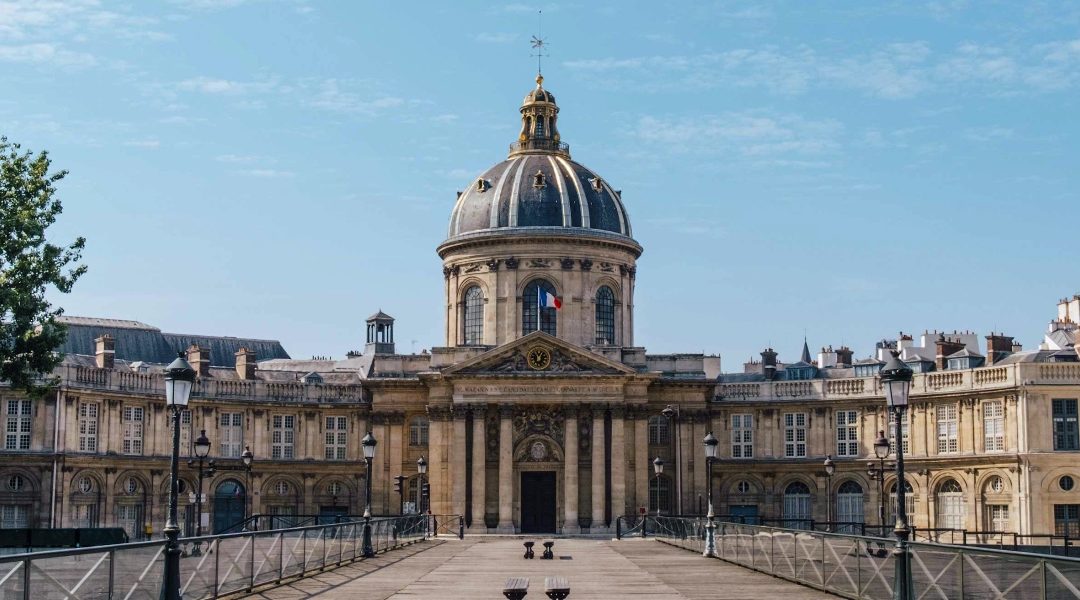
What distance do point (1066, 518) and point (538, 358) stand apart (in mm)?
27625

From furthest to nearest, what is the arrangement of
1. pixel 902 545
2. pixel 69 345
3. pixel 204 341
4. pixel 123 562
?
pixel 204 341 < pixel 69 345 < pixel 902 545 < pixel 123 562

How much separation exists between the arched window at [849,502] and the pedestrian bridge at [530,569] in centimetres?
2704

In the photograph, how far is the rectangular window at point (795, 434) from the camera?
83.1 meters

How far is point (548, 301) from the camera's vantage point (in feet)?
280

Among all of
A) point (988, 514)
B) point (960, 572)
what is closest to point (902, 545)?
point (960, 572)

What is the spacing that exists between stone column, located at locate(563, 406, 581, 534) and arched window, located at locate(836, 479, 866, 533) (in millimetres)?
14841

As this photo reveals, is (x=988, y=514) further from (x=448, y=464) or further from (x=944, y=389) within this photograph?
(x=448, y=464)

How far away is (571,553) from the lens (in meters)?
54.9

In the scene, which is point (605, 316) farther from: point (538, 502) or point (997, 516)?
point (997, 516)

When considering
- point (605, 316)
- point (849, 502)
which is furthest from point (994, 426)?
point (605, 316)

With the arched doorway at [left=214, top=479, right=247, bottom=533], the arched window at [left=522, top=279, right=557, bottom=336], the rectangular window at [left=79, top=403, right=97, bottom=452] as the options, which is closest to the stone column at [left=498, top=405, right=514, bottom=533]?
the arched window at [left=522, top=279, right=557, bottom=336]

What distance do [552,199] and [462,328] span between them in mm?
9345

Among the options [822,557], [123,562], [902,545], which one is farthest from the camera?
[822,557]

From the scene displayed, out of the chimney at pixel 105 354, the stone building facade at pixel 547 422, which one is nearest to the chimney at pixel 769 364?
the stone building facade at pixel 547 422
